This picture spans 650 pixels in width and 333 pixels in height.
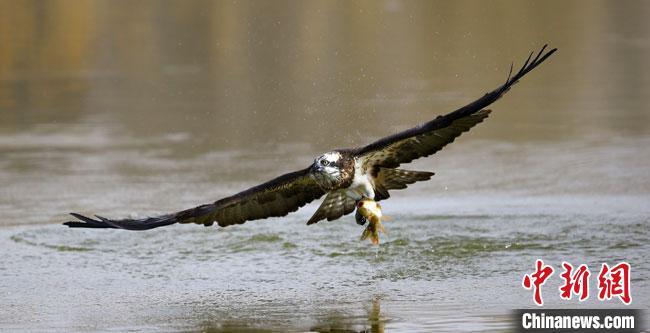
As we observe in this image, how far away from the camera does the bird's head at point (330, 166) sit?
23.7 ft

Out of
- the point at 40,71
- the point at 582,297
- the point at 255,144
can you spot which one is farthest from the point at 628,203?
the point at 40,71

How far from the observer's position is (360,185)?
7.43m

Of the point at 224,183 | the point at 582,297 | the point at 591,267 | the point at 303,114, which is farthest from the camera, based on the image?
the point at 303,114

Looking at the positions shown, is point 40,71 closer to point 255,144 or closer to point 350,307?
point 255,144

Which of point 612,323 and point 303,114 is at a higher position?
point 303,114

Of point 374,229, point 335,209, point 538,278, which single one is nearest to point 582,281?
point 538,278

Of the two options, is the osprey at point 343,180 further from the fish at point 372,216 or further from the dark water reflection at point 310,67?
the dark water reflection at point 310,67

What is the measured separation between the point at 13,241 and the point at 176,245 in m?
1.10

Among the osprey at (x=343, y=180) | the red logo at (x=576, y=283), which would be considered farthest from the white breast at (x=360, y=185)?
the red logo at (x=576, y=283)

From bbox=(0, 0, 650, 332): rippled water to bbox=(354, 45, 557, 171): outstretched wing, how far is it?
2.40ft

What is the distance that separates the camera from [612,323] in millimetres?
6648

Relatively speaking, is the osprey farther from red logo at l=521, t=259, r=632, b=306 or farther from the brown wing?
red logo at l=521, t=259, r=632, b=306

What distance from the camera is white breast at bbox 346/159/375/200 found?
7.40 meters

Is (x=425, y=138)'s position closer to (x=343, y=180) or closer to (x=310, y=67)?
(x=343, y=180)
